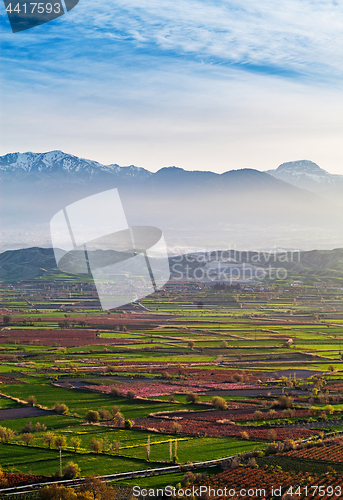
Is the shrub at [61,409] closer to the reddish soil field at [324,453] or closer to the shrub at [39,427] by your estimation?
the shrub at [39,427]

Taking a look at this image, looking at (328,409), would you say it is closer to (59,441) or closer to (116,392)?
(116,392)

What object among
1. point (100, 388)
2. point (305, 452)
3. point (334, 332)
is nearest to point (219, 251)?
point (334, 332)

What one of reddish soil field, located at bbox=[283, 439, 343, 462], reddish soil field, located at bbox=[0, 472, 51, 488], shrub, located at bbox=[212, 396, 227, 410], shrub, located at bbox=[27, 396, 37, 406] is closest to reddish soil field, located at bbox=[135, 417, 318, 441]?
reddish soil field, located at bbox=[283, 439, 343, 462]

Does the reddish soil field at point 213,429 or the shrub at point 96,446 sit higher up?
the shrub at point 96,446

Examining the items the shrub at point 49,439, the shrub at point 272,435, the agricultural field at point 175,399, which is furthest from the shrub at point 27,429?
the shrub at point 272,435

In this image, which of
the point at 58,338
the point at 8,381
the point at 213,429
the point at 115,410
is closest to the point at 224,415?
the point at 213,429

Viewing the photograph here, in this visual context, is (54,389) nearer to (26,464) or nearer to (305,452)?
(26,464)
